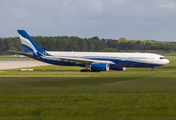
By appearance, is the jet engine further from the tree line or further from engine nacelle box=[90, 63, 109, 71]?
the tree line

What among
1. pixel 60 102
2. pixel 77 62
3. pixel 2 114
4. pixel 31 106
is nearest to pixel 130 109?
pixel 60 102

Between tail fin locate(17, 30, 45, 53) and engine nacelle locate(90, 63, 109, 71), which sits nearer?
engine nacelle locate(90, 63, 109, 71)

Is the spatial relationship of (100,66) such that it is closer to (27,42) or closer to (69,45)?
(27,42)

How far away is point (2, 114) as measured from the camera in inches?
467

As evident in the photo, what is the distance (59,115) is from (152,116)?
4.14 meters

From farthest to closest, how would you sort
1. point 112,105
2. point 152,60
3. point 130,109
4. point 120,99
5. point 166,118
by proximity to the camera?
point 152,60
point 120,99
point 112,105
point 130,109
point 166,118

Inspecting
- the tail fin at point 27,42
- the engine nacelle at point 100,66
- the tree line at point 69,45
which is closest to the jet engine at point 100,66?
the engine nacelle at point 100,66

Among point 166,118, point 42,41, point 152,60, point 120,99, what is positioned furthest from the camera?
point 42,41

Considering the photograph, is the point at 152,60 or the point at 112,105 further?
the point at 152,60

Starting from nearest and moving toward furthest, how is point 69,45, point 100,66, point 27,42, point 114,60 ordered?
point 100,66 → point 114,60 → point 27,42 → point 69,45

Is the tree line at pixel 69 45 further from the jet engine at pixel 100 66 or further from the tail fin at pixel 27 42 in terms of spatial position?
the jet engine at pixel 100 66

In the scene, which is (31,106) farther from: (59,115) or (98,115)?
(98,115)

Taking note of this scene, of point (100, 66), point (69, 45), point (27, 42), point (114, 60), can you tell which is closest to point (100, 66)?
point (100, 66)

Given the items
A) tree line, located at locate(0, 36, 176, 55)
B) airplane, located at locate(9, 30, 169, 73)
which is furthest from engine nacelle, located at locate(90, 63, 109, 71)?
tree line, located at locate(0, 36, 176, 55)
